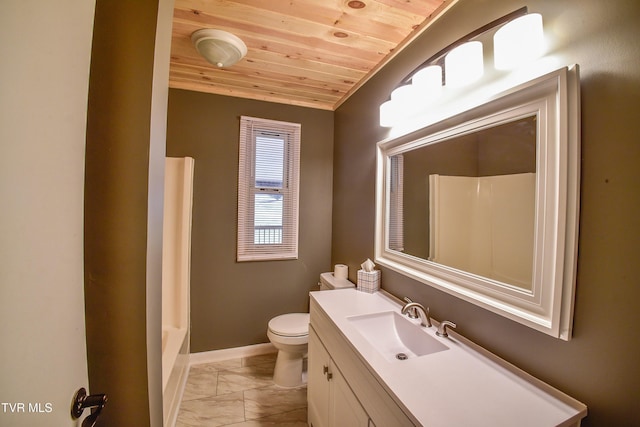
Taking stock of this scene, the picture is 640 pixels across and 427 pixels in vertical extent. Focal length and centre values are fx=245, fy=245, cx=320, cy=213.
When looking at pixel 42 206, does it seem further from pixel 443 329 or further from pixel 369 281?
pixel 369 281

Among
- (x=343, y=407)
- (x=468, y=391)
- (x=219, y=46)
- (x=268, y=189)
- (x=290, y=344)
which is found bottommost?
(x=290, y=344)

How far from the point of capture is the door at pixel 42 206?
0.47m

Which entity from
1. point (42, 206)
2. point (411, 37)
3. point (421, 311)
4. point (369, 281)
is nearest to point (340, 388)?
point (421, 311)

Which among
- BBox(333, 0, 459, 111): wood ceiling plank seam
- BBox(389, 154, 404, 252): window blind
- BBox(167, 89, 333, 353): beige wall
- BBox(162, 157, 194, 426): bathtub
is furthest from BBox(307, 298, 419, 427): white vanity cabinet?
BBox(333, 0, 459, 111): wood ceiling plank seam

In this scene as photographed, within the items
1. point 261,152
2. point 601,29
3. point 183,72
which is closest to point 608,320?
point 601,29

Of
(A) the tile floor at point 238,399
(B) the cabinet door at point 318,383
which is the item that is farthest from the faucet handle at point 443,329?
(A) the tile floor at point 238,399

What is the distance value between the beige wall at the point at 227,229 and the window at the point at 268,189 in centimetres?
8

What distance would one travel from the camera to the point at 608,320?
2.23 feet

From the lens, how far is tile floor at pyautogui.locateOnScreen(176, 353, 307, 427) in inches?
65.7

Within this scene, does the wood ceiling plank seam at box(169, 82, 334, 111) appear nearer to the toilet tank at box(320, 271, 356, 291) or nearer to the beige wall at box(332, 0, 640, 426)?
the toilet tank at box(320, 271, 356, 291)

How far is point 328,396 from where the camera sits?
1.28 metres

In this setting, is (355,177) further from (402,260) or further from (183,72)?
(183,72)

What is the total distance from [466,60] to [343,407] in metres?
1.62

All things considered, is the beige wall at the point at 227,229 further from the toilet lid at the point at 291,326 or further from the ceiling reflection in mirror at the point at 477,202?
the ceiling reflection in mirror at the point at 477,202
